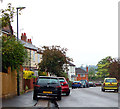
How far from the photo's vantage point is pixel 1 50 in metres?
16.5

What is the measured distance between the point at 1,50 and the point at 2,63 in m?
4.38

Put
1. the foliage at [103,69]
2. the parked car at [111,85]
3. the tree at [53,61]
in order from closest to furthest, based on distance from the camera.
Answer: the parked car at [111,85] < the tree at [53,61] < the foliage at [103,69]

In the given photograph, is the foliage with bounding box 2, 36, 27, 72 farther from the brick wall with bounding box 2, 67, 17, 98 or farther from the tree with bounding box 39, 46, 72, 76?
the tree with bounding box 39, 46, 72, 76

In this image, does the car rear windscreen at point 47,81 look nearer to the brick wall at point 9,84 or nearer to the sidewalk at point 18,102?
the sidewalk at point 18,102

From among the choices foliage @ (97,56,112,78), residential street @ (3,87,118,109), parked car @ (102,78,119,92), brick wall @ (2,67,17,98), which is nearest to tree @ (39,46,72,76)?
parked car @ (102,78,119,92)

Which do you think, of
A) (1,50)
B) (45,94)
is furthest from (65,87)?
(1,50)

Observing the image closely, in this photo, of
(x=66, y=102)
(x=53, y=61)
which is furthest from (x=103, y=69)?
(x=66, y=102)

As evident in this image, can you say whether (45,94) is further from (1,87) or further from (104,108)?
(104,108)

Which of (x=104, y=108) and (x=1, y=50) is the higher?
(x=1, y=50)

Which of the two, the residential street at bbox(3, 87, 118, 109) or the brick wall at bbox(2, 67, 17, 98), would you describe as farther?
the brick wall at bbox(2, 67, 17, 98)

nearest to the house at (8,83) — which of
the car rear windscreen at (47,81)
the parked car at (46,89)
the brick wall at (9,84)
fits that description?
the brick wall at (9,84)

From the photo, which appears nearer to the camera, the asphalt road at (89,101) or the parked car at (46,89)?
the asphalt road at (89,101)

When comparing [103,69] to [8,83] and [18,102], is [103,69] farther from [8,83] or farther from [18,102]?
[18,102]

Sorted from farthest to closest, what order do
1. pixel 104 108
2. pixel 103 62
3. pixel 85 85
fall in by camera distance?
pixel 103 62 → pixel 85 85 → pixel 104 108
